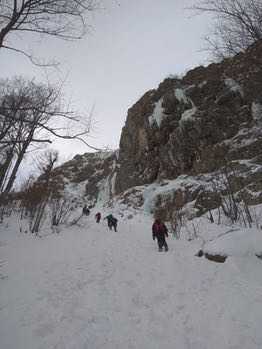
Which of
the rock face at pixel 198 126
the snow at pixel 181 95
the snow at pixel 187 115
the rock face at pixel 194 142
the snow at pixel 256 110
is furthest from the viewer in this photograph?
the snow at pixel 181 95

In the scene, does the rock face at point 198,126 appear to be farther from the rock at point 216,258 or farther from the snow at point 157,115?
the rock at point 216,258

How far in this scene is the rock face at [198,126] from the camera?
750 inches

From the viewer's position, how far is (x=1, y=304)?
414 cm

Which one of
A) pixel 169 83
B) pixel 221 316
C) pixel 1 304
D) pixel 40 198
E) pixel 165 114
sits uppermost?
pixel 169 83

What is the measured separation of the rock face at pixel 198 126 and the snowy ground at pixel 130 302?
11390 millimetres

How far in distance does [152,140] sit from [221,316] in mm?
24414

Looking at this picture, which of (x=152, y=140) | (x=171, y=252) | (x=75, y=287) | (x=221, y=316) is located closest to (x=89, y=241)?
(x=171, y=252)

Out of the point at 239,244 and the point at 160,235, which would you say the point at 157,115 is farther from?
the point at 239,244

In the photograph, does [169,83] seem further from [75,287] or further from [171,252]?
[75,287]

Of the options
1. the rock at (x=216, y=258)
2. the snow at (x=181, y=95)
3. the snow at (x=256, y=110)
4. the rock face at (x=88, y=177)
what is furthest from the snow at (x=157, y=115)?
the rock at (x=216, y=258)

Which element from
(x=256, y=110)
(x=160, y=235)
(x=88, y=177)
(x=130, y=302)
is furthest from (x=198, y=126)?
(x=88, y=177)

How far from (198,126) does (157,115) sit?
596 cm

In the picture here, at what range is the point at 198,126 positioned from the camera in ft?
75.1

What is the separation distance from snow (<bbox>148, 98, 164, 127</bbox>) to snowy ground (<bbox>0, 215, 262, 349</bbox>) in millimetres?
21216
